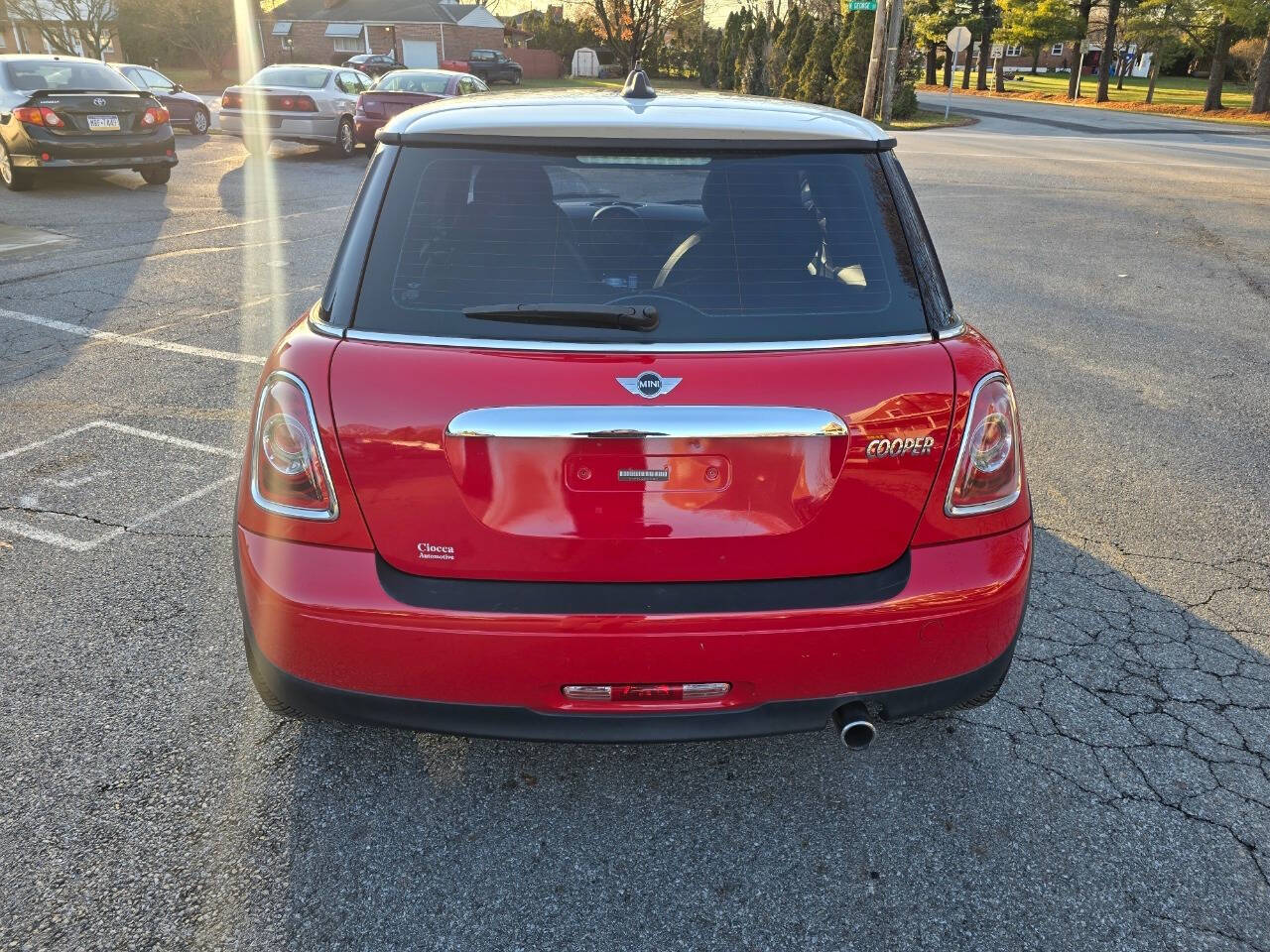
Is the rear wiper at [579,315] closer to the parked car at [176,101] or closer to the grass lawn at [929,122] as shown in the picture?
the parked car at [176,101]

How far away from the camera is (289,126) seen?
17.0m

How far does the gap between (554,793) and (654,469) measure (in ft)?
3.54

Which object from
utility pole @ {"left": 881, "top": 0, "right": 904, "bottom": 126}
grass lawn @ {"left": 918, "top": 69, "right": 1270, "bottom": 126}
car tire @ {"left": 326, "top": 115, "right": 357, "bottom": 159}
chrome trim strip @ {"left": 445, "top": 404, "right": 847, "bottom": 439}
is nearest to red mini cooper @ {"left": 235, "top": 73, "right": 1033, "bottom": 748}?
chrome trim strip @ {"left": 445, "top": 404, "right": 847, "bottom": 439}

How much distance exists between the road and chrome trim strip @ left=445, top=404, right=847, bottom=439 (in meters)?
1.11

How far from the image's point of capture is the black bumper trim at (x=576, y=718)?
2189mm

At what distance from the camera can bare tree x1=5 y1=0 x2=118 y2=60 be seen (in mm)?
38125

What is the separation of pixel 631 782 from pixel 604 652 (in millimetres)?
739

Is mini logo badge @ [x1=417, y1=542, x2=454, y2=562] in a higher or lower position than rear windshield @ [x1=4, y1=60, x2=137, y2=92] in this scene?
lower

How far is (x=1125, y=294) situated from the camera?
856cm

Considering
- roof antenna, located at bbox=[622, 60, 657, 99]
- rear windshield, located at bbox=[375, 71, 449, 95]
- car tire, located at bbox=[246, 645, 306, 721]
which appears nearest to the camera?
car tire, located at bbox=[246, 645, 306, 721]

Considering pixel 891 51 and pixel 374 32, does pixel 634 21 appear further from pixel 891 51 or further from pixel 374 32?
pixel 891 51

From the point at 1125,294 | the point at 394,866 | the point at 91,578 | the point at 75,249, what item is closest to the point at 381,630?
the point at 394,866

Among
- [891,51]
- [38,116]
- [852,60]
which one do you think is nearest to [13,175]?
[38,116]

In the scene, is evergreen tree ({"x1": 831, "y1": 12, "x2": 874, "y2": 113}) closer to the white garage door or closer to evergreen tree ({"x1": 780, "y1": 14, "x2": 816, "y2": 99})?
evergreen tree ({"x1": 780, "y1": 14, "x2": 816, "y2": 99})
